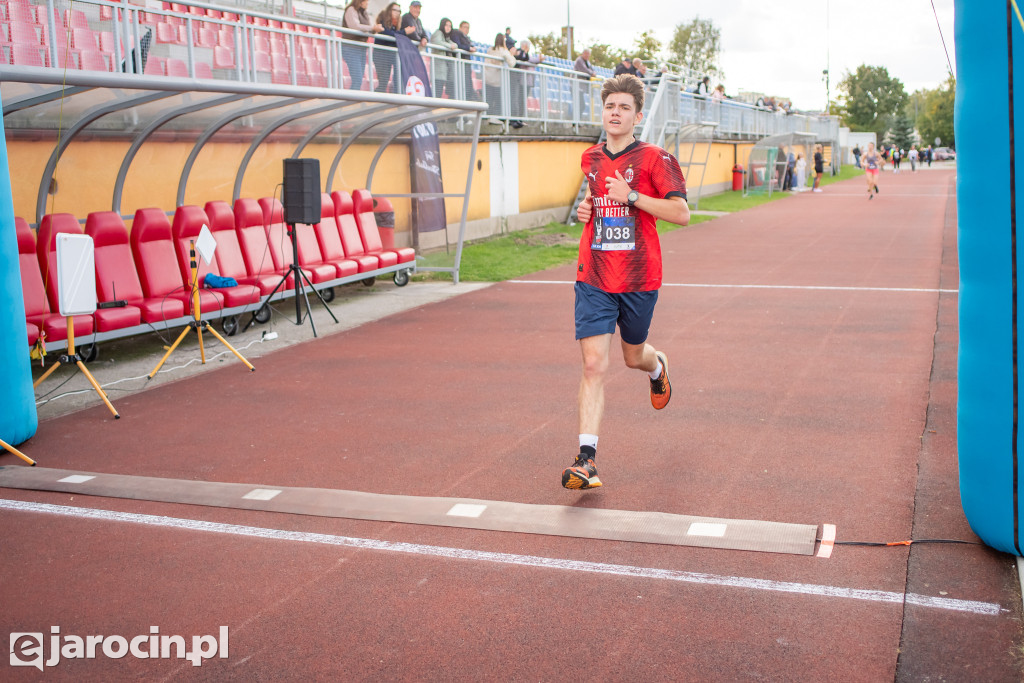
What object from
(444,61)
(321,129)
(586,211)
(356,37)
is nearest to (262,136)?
(321,129)

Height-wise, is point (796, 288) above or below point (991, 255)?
below

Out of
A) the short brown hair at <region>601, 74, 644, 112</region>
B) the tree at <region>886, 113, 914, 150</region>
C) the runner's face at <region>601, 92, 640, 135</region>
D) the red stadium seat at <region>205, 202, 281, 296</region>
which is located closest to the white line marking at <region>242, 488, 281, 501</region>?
the runner's face at <region>601, 92, 640, 135</region>

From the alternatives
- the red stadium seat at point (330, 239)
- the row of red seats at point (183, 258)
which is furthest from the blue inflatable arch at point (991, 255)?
the red stadium seat at point (330, 239)

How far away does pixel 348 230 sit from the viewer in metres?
14.1

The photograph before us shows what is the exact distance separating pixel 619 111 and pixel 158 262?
6.72 m

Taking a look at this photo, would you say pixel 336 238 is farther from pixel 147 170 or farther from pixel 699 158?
pixel 699 158

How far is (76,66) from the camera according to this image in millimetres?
10906

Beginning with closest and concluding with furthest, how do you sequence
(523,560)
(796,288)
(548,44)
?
(523,560)
(796,288)
(548,44)

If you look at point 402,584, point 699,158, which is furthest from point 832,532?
point 699,158

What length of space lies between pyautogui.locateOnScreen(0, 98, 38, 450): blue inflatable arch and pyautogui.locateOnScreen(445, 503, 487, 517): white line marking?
318 cm

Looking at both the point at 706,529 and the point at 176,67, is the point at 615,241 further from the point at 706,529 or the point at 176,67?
the point at 176,67

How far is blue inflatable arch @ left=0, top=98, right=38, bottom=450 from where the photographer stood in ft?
21.2

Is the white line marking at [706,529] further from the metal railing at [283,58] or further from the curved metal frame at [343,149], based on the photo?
the curved metal frame at [343,149]

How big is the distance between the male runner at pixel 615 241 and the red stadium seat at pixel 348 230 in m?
8.40
